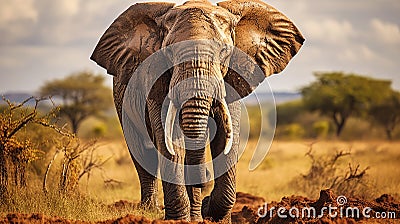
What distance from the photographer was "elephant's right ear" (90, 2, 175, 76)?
27.9 ft

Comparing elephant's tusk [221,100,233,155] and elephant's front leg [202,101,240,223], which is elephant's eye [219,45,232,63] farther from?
elephant's front leg [202,101,240,223]

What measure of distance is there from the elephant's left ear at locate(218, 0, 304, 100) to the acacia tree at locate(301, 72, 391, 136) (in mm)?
27724

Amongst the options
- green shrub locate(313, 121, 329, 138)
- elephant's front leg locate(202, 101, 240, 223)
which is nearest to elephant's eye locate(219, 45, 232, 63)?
elephant's front leg locate(202, 101, 240, 223)

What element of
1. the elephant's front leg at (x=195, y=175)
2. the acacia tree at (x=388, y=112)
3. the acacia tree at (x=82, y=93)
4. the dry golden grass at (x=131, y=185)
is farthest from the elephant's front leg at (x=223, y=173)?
the acacia tree at (x=388, y=112)

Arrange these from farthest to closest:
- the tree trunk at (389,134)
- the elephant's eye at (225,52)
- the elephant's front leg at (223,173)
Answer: the tree trunk at (389,134) < the elephant's front leg at (223,173) < the elephant's eye at (225,52)

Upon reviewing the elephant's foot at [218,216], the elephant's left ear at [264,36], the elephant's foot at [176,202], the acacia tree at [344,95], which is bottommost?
Answer: the elephant's foot at [218,216]

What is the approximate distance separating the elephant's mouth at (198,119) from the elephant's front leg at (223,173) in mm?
352

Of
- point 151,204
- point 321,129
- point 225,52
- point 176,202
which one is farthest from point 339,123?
point 225,52

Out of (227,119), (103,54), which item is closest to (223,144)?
(227,119)

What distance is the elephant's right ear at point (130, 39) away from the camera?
8.51 metres

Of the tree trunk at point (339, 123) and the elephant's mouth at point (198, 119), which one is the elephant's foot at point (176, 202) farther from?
the tree trunk at point (339, 123)

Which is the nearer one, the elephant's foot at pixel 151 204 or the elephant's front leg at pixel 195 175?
the elephant's front leg at pixel 195 175

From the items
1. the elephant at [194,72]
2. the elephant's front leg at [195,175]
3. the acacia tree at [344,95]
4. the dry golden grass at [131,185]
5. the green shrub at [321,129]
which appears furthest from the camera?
the green shrub at [321,129]

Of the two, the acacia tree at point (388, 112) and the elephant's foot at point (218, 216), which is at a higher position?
the acacia tree at point (388, 112)
